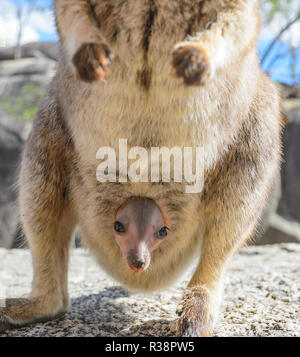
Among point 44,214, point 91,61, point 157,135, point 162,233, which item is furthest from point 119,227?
point 91,61

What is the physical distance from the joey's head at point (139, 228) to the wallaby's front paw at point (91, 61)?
108 cm

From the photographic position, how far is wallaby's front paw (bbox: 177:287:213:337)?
9.87 feet

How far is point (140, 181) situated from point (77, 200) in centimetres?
55

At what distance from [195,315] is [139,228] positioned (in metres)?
0.66

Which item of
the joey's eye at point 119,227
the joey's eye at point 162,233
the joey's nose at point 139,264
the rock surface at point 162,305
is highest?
the joey's eye at point 119,227

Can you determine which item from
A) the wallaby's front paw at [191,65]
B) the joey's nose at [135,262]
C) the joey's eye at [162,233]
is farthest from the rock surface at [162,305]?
the wallaby's front paw at [191,65]

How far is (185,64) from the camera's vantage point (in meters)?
2.36

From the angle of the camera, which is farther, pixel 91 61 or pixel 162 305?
pixel 162 305

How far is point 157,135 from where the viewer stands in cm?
295

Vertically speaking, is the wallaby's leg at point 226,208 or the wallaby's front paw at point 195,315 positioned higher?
the wallaby's leg at point 226,208

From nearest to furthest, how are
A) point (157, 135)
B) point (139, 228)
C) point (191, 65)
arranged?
point (191, 65) < point (157, 135) < point (139, 228)

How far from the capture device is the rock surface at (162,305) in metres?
3.25

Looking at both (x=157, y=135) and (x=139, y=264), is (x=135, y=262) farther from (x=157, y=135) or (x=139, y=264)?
(x=157, y=135)

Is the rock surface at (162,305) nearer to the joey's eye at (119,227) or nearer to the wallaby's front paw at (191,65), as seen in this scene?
the joey's eye at (119,227)
